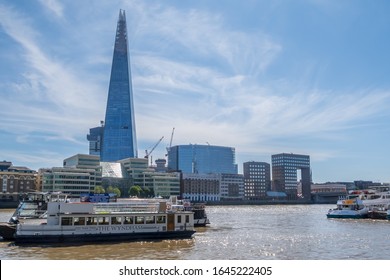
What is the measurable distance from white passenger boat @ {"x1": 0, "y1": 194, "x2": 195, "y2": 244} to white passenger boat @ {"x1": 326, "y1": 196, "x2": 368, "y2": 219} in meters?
51.6

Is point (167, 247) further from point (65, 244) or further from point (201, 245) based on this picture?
point (65, 244)

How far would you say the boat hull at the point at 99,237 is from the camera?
1654 inches

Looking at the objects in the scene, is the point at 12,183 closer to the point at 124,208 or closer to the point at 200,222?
the point at 200,222

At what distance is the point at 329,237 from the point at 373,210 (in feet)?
154

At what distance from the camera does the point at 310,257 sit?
36344 mm

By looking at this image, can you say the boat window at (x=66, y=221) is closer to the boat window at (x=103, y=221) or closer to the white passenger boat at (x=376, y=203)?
the boat window at (x=103, y=221)

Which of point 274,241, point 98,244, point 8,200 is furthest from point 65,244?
point 8,200

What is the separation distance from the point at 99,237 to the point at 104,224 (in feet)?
5.36

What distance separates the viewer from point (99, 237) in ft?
146

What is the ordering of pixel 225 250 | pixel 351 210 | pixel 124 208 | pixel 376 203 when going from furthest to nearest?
pixel 376 203 → pixel 351 210 → pixel 124 208 → pixel 225 250

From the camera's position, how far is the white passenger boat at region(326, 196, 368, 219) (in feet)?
298

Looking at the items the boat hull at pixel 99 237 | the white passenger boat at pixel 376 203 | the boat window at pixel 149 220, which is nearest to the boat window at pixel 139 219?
the boat window at pixel 149 220

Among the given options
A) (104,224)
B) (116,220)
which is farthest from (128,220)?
(104,224)

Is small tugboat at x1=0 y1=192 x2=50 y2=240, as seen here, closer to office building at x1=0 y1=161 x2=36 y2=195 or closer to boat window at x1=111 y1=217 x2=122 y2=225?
boat window at x1=111 y1=217 x2=122 y2=225
